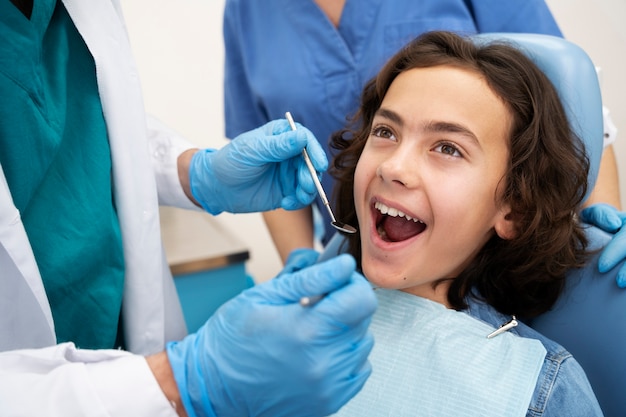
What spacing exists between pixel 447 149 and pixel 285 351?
1.99 feet

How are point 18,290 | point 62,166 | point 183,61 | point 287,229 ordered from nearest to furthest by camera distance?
point 18,290 → point 62,166 → point 287,229 → point 183,61

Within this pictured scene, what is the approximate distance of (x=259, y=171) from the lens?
1.16 metres

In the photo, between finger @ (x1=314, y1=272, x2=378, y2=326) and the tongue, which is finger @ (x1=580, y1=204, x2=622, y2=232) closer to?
the tongue

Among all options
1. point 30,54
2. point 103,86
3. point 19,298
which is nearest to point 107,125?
point 103,86

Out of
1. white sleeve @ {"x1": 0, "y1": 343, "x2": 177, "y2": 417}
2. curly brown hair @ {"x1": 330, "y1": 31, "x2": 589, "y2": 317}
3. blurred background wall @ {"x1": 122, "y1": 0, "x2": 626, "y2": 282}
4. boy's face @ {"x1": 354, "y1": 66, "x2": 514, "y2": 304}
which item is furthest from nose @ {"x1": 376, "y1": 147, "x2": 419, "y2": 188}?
blurred background wall @ {"x1": 122, "y1": 0, "x2": 626, "y2": 282}

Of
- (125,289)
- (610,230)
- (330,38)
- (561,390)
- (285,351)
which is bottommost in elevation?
(561,390)

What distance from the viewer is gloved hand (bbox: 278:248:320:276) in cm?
143

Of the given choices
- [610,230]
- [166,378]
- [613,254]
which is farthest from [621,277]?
[166,378]

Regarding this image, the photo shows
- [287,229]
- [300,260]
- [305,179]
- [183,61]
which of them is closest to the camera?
[305,179]

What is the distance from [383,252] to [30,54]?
Answer: 0.77 metres

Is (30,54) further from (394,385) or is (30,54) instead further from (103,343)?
(394,385)

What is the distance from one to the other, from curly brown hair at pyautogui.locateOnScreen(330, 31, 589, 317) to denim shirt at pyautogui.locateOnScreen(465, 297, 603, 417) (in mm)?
188

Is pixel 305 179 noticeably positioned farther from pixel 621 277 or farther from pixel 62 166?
pixel 621 277

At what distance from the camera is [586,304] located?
1132 mm
